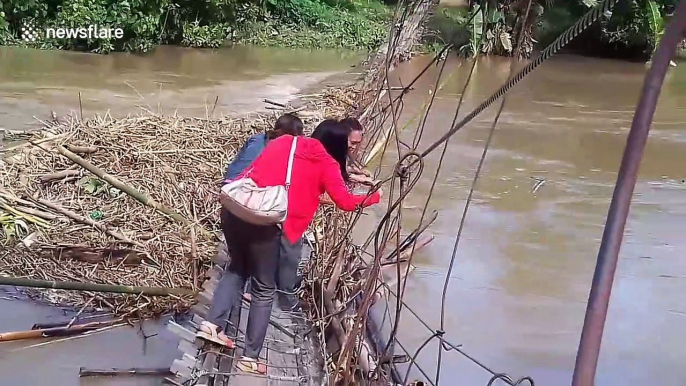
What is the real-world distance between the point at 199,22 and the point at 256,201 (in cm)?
1492

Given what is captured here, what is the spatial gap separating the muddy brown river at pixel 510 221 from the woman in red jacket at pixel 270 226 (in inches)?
42.7

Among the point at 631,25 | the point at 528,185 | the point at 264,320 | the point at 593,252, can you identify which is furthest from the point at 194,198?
the point at 631,25

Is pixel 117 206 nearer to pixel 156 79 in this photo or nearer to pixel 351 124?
pixel 351 124

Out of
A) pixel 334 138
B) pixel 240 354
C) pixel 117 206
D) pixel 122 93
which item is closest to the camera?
pixel 240 354

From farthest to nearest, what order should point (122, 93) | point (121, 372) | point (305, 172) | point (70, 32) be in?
point (70, 32) < point (122, 93) < point (121, 372) < point (305, 172)

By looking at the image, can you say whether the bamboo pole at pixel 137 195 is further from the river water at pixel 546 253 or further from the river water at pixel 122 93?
the river water at pixel 546 253

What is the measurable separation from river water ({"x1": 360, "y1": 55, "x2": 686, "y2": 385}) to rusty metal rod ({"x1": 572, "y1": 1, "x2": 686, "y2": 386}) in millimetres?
3321

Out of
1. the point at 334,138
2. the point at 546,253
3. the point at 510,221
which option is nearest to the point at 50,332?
the point at 334,138

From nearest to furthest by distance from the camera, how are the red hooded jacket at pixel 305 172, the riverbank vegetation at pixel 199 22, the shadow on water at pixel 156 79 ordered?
1. the red hooded jacket at pixel 305 172
2. the shadow on water at pixel 156 79
3. the riverbank vegetation at pixel 199 22

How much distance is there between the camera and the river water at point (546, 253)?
4.94 metres

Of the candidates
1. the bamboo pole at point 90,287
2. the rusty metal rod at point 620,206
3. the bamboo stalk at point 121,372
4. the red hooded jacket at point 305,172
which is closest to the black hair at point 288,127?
the red hooded jacket at point 305,172

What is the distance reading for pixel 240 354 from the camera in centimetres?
329

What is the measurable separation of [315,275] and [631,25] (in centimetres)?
1603

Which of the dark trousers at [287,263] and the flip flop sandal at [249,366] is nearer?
the flip flop sandal at [249,366]
